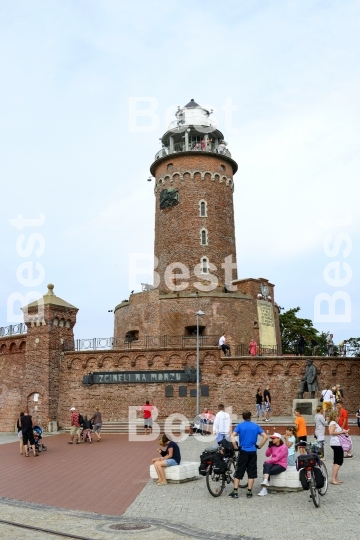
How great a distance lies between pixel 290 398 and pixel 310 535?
22.0 m

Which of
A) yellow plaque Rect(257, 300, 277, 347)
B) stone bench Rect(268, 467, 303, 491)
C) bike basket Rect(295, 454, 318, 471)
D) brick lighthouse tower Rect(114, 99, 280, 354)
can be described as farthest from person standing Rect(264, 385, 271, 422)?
bike basket Rect(295, 454, 318, 471)

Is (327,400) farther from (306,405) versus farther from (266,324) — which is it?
(266,324)

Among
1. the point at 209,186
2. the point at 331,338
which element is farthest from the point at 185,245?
the point at 331,338

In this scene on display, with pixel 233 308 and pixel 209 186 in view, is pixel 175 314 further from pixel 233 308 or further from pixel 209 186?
pixel 209 186

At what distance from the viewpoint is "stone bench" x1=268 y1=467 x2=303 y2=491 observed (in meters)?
11.2

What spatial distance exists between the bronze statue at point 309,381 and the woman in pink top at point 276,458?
16.9 m

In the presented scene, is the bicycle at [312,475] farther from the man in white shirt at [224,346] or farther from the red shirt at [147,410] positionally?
the man in white shirt at [224,346]

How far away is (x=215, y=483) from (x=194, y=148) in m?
30.5

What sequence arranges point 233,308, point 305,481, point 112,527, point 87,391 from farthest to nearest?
point 233,308
point 87,391
point 305,481
point 112,527

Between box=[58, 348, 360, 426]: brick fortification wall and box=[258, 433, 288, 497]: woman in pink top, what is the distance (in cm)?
1797

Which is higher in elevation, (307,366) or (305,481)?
(307,366)

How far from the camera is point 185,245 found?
3725cm

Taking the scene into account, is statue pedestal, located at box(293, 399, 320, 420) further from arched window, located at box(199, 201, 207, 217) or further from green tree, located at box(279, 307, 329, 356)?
green tree, located at box(279, 307, 329, 356)

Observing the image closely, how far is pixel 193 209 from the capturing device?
Result: 124 feet
